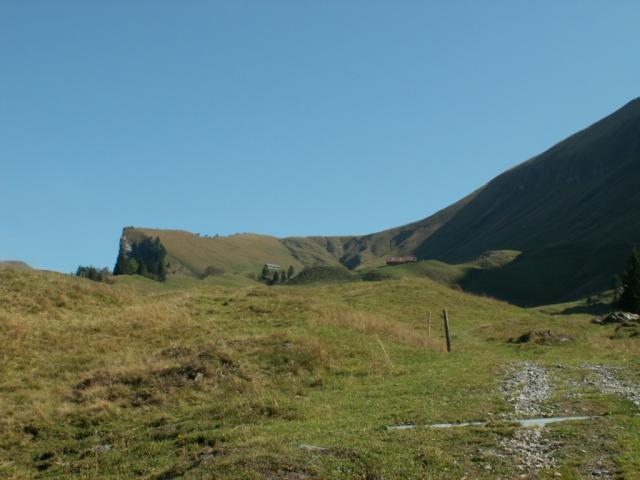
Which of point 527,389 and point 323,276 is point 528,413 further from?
point 323,276

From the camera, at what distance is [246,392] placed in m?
21.7

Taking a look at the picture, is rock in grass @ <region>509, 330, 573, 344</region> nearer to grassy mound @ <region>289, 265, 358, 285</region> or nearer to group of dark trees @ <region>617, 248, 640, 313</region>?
group of dark trees @ <region>617, 248, 640, 313</region>

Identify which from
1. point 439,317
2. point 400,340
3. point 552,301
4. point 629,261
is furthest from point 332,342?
point 552,301

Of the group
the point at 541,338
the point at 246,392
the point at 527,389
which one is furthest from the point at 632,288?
the point at 246,392

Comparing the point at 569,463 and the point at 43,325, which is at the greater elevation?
the point at 43,325

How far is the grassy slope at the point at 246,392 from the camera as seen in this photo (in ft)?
40.8

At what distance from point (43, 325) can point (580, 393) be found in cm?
2403

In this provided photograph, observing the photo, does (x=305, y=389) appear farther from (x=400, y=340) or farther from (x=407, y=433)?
(x=400, y=340)

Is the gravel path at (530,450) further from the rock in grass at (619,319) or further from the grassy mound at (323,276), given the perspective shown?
the grassy mound at (323,276)

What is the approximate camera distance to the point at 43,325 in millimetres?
28938

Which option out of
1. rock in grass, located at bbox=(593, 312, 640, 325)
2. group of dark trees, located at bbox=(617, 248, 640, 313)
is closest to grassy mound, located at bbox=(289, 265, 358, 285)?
group of dark trees, located at bbox=(617, 248, 640, 313)

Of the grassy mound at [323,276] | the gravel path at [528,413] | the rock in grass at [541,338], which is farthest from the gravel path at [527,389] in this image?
the grassy mound at [323,276]

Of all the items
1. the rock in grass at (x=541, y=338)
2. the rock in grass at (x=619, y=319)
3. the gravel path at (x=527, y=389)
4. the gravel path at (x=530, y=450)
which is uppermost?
the gravel path at (x=530, y=450)

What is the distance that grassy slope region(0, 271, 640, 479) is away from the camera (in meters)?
12.4
